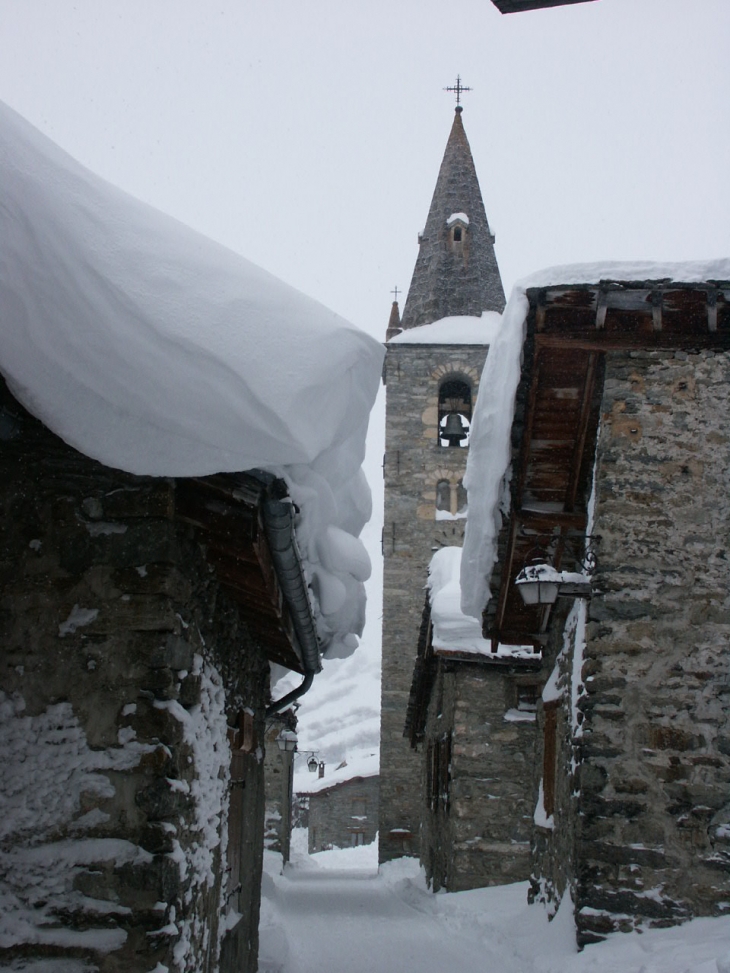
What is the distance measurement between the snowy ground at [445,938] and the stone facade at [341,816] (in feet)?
61.6

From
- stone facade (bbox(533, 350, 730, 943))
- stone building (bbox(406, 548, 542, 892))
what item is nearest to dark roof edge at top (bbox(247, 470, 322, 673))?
stone facade (bbox(533, 350, 730, 943))

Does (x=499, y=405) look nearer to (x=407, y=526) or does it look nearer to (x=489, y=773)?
(x=489, y=773)

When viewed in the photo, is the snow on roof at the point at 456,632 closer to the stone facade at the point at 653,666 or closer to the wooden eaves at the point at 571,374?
the wooden eaves at the point at 571,374

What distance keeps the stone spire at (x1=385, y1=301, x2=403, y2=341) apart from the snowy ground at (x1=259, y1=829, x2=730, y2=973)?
14994mm

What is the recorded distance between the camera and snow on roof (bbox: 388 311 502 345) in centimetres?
2528

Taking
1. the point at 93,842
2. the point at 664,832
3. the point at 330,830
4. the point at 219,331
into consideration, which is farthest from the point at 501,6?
the point at 330,830

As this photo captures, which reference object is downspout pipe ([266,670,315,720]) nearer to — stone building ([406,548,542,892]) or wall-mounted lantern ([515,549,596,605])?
wall-mounted lantern ([515,549,596,605])

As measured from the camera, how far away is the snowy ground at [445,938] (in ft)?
18.8

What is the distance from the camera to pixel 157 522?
4.01 metres

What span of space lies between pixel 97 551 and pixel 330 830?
32.6 meters

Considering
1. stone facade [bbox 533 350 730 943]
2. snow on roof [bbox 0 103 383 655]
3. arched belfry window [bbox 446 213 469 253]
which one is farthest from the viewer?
arched belfry window [bbox 446 213 469 253]

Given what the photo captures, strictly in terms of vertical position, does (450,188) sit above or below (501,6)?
above

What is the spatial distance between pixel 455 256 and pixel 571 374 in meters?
21.6

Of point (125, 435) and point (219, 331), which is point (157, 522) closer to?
point (125, 435)
